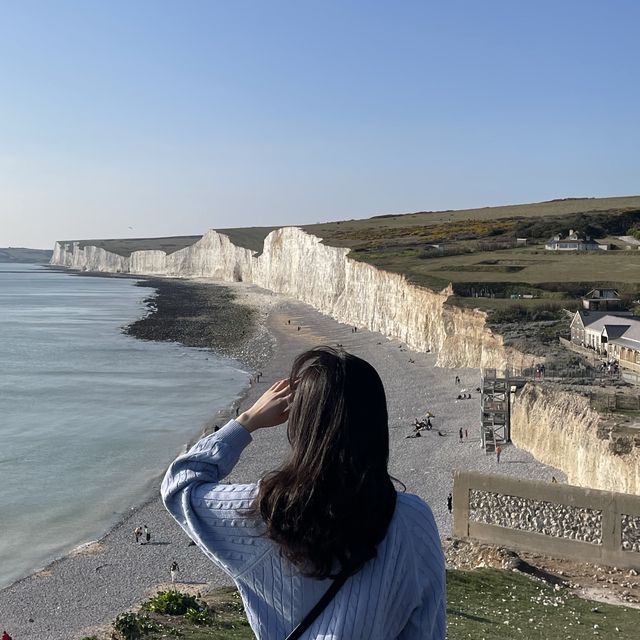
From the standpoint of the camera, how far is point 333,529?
189cm

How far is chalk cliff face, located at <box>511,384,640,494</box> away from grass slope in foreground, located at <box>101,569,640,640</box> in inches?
196

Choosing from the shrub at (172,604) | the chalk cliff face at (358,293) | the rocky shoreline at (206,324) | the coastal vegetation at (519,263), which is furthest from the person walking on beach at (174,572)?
the rocky shoreline at (206,324)

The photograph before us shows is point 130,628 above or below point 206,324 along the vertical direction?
above

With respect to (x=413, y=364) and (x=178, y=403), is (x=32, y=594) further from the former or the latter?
(x=413, y=364)

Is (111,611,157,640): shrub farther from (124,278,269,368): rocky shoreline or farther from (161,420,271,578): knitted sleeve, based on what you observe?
(124,278,269,368): rocky shoreline

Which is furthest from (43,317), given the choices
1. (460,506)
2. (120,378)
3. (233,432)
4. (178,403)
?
(233,432)

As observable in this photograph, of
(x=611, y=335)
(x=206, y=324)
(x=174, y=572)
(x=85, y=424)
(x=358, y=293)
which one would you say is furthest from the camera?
(x=206, y=324)

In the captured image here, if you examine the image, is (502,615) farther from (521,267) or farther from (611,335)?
(521,267)

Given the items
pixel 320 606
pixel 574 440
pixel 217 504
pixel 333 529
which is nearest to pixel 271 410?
pixel 217 504

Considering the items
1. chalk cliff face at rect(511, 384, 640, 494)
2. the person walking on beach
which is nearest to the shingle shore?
the person walking on beach

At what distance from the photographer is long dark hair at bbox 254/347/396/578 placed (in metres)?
1.89

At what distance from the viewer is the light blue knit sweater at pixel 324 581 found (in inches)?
75.1

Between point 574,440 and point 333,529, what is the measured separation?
17650 mm

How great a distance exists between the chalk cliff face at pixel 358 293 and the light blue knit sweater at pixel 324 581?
90.6 ft
